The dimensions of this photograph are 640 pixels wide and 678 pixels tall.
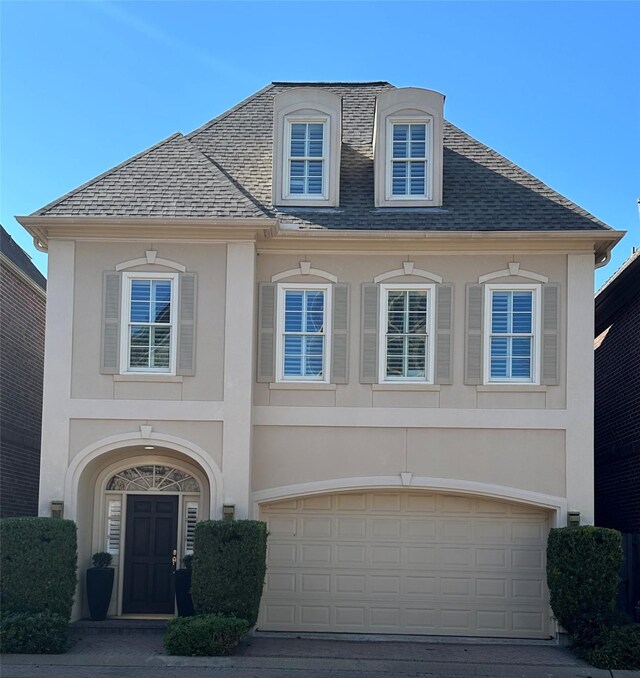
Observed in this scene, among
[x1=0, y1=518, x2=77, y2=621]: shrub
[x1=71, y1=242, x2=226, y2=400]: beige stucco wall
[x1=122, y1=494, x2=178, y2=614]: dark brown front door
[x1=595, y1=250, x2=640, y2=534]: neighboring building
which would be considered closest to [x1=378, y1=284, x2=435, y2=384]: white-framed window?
[x1=71, y1=242, x2=226, y2=400]: beige stucco wall

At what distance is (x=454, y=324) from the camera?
15.8 metres

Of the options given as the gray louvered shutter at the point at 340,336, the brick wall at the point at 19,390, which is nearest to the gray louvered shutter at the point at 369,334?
the gray louvered shutter at the point at 340,336

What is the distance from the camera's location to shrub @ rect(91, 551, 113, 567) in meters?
15.8

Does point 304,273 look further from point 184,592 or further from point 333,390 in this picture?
point 184,592

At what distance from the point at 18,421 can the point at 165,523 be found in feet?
12.7

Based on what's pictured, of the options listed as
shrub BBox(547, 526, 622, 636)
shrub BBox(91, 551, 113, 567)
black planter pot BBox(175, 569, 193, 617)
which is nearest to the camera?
shrub BBox(547, 526, 622, 636)

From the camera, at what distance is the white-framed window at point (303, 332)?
15.9 m

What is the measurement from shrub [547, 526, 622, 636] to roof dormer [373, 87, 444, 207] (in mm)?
6058

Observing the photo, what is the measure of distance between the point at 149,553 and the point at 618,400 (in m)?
8.76

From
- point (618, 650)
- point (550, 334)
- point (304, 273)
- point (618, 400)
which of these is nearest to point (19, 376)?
point (304, 273)

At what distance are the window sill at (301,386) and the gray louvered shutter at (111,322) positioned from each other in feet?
8.27

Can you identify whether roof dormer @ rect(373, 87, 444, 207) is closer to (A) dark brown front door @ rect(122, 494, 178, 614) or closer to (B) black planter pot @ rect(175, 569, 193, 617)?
(A) dark brown front door @ rect(122, 494, 178, 614)

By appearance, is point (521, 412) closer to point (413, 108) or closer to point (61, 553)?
point (413, 108)

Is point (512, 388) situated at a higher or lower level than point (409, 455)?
higher
